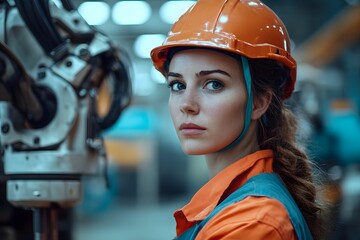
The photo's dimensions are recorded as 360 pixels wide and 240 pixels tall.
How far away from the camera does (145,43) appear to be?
1327cm

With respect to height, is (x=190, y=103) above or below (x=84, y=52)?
below

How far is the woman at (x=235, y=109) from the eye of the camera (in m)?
1.57

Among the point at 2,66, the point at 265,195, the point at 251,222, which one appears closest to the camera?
the point at 251,222

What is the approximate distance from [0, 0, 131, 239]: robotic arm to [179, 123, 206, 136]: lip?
26.8 inches

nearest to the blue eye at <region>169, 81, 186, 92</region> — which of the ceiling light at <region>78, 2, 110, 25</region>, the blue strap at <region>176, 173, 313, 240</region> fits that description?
the blue strap at <region>176, 173, 313, 240</region>

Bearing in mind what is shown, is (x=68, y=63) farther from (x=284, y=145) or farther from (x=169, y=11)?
(x=169, y=11)

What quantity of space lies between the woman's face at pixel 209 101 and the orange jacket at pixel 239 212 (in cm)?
10

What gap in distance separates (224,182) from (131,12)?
10485 millimetres

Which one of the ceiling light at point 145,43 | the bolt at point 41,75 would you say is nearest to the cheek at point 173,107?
the bolt at point 41,75

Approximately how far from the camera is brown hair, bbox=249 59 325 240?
65.9 inches

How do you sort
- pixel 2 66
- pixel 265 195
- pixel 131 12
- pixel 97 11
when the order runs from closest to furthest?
pixel 265 195 → pixel 2 66 → pixel 97 11 → pixel 131 12

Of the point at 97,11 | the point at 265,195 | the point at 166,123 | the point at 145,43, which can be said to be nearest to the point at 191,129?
the point at 265,195

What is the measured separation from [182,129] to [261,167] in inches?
10.5

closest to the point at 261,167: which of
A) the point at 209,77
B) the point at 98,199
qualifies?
the point at 209,77
